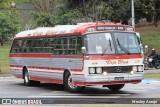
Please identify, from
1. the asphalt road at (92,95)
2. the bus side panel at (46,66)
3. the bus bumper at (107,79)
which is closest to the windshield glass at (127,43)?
the bus bumper at (107,79)

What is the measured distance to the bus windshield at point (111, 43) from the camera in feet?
60.3

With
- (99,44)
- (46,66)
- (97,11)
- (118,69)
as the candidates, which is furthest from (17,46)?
(97,11)

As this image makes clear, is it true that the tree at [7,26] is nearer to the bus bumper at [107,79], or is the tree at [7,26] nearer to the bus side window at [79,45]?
the bus side window at [79,45]

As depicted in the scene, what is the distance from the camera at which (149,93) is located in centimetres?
1877

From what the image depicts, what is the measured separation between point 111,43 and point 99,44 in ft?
1.56

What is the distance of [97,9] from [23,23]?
1298 inches

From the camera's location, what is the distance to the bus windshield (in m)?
18.4

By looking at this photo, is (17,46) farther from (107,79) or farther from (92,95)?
(107,79)

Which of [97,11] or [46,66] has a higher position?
[97,11]

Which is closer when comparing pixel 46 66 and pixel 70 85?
pixel 70 85

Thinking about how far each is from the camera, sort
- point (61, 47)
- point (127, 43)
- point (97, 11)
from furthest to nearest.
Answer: point (97, 11) → point (61, 47) → point (127, 43)

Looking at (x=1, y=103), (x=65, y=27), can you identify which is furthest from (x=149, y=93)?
(x=1, y=103)

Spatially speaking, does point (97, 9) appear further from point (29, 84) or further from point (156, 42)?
point (29, 84)

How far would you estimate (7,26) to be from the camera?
71000mm
